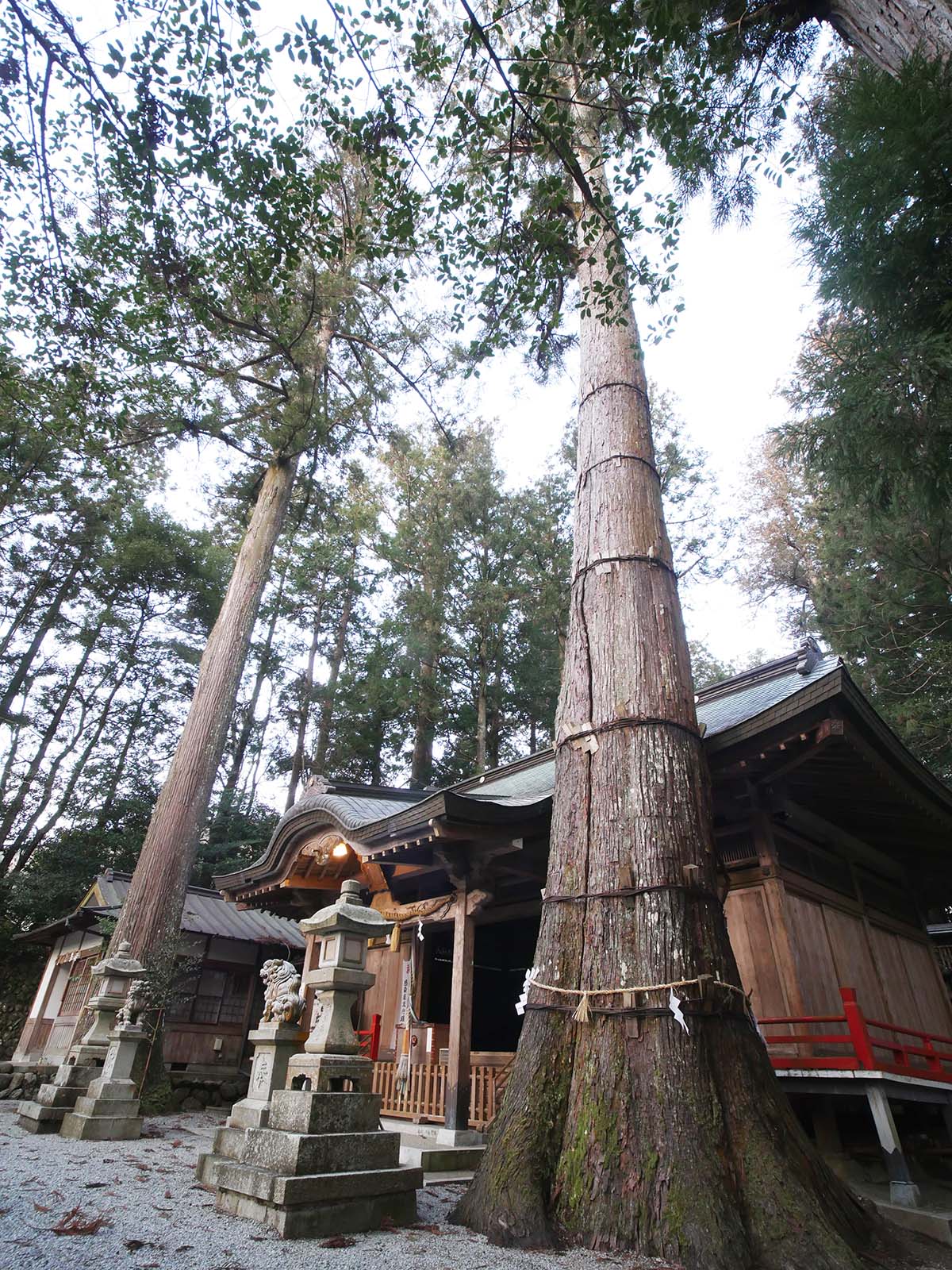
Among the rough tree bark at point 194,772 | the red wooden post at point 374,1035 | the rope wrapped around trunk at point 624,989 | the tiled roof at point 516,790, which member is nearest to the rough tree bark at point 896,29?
the tiled roof at point 516,790

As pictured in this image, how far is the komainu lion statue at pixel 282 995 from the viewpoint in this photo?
4.04 metres

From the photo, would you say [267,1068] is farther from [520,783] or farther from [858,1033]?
[520,783]

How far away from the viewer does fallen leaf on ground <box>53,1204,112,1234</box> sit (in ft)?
8.22

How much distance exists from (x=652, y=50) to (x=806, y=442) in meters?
3.32

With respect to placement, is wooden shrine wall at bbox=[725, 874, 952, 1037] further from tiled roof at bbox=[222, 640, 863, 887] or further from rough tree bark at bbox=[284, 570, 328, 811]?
rough tree bark at bbox=[284, 570, 328, 811]

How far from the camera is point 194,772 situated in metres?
8.67

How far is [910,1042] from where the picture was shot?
6469mm

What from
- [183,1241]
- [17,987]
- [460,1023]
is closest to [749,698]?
[460,1023]

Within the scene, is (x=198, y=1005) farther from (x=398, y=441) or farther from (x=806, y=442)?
(x=806, y=442)

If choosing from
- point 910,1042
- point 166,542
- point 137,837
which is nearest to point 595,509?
point 910,1042


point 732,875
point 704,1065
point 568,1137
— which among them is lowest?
point 568,1137

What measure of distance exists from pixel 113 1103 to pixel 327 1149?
3914mm

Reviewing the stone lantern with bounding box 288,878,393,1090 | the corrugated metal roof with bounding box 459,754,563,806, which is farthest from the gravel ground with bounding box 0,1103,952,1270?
the corrugated metal roof with bounding box 459,754,563,806

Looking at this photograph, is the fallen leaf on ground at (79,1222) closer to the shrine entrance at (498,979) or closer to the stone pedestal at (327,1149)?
the stone pedestal at (327,1149)
